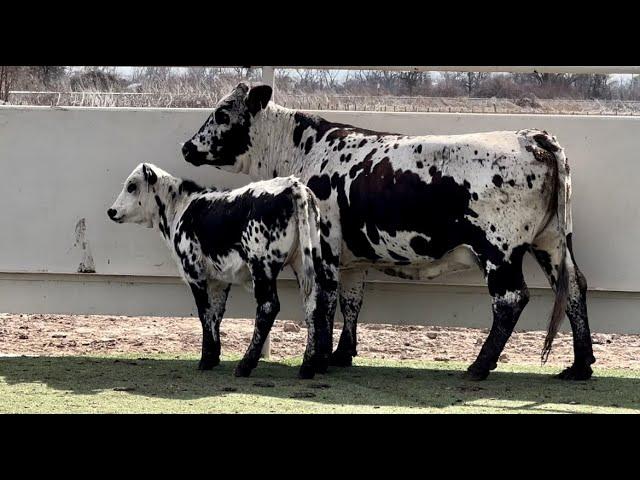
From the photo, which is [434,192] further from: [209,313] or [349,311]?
[209,313]

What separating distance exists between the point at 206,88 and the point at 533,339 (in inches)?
176

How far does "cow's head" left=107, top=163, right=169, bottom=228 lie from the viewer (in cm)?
1123

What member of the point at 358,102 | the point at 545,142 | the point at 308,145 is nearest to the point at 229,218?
the point at 308,145

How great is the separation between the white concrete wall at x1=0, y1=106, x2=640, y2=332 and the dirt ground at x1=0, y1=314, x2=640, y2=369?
72 centimetres

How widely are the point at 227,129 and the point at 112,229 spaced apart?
1575 millimetres

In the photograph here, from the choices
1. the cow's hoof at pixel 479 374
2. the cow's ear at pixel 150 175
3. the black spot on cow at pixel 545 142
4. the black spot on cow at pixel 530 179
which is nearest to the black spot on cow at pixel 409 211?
the black spot on cow at pixel 530 179

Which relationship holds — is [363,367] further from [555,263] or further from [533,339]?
[533,339]

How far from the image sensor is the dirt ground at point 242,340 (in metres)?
13.0

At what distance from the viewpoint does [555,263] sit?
10.6 metres

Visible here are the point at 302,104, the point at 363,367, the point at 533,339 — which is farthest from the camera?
the point at 533,339

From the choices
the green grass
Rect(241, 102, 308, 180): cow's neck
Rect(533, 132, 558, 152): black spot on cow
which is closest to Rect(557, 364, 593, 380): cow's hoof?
the green grass

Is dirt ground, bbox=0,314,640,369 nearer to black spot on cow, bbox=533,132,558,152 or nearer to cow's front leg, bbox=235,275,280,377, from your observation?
cow's front leg, bbox=235,275,280,377

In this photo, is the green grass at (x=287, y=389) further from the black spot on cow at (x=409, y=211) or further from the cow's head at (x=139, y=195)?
the cow's head at (x=139, y=195)

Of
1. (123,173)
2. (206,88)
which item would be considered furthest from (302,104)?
(123,173)
